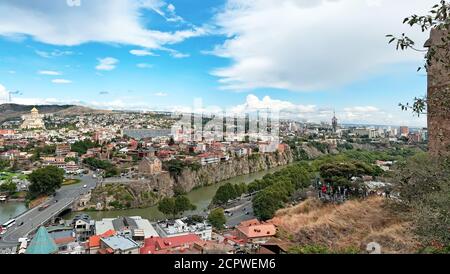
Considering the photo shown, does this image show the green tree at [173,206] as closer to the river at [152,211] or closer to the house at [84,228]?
the river at [152,211]

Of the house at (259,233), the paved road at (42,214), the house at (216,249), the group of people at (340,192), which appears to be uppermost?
the house at (216,249)

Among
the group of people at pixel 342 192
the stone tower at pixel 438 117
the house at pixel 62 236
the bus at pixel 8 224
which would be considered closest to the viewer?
the stone tower at pixel 438 117

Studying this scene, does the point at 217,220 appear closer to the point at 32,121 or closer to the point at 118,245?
the point at 118,245

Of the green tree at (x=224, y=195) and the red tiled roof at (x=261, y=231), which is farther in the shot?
the green tree at (x=224, y=195)

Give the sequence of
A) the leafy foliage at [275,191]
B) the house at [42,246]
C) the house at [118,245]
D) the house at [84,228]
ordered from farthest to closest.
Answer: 1. the leafy foliage at [275,191]
2. the house at [84,228]
3. the house at [118,245]
4. the house at [42,246]

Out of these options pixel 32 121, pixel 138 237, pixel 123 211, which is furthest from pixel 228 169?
pixel 32 121

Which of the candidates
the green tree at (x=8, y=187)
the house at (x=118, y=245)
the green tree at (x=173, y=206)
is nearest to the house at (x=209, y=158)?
the green tree at (x=173, y=206)
